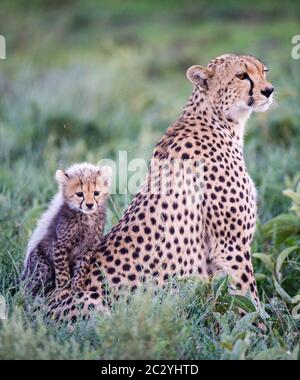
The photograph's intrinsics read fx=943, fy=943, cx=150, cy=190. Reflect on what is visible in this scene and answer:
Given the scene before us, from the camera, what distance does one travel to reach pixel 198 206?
3758 millimetres

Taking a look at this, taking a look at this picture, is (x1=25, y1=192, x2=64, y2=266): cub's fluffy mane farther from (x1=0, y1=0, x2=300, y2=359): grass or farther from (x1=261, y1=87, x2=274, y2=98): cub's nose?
(x1=261, y1=87, x2=274, y2=98): cub's nose

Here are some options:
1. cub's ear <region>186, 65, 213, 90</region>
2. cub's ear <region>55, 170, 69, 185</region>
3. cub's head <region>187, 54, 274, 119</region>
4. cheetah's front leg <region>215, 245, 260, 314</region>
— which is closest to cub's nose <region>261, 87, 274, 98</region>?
cub's head <region>187, 54, 274, 119</region>

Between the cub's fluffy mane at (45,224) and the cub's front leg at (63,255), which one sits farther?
the cub's fluffy mane at (45,224)

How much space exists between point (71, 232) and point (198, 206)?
51 cm

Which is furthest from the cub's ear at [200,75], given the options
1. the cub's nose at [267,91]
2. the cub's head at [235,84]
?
the cub's nose at [267,91]

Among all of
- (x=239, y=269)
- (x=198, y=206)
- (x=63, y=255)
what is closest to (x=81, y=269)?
(x=63, y=255)

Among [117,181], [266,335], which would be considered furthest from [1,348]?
[117,181]

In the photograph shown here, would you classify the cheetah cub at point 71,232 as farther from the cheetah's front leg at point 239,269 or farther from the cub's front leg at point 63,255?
the cheetah's front leg at point 239,269

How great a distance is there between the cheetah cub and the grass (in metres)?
0.14

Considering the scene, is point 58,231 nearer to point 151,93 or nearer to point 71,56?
point 151,93

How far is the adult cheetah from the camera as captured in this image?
11.8 feet

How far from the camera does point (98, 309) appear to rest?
11.3 feet

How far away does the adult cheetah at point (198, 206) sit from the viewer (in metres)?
3.59

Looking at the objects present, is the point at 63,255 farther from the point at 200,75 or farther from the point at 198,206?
the point at 200,75
